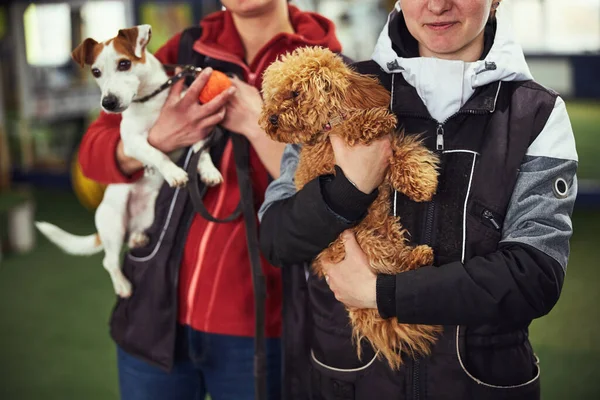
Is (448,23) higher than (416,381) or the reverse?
higher

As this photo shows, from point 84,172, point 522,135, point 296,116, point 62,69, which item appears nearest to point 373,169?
point 296,116

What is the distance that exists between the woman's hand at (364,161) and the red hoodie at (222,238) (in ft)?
1.51

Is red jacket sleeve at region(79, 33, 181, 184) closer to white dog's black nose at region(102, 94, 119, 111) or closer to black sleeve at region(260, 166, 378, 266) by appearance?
white dog's black nose at region(102, 94, 119, 111)

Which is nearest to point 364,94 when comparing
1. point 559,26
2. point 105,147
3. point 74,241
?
point 105,147

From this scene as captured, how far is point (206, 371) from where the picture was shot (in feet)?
5.63

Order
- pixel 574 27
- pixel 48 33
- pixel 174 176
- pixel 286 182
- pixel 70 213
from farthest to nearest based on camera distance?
pixel 574 27
pixel 70 213
pixel 48 33
pixel 174 176
pixel 286 182

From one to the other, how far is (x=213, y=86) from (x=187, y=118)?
93 mm

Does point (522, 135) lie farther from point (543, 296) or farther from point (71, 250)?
point (71, 250)

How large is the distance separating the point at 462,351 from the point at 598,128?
11.1m

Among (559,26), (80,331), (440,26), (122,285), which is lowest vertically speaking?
(80,331)

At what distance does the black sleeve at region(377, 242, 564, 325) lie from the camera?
117 cm

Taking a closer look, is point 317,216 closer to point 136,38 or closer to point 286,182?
point 286,182

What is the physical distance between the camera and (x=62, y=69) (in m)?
5.28

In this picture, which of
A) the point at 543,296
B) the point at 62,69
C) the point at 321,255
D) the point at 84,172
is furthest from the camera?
the point at 62,69
